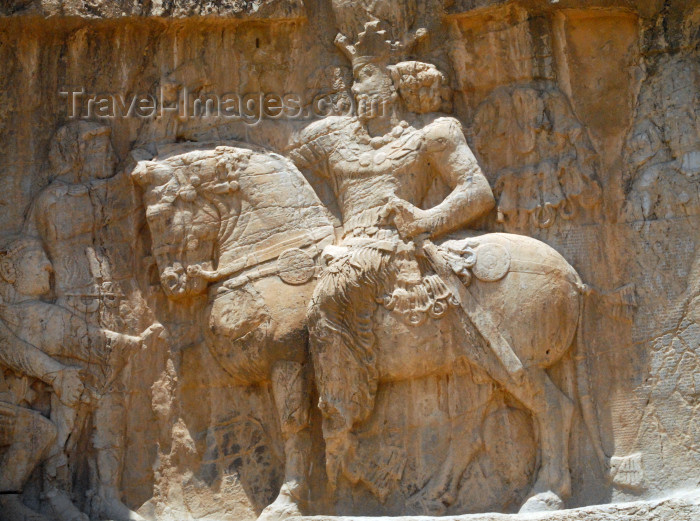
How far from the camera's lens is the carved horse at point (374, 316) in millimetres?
8141

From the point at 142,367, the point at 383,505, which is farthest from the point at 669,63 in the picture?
the point at 142,367

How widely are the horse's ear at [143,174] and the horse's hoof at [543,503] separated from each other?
3087mm

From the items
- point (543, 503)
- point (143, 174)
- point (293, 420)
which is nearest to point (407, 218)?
point (293, 420)

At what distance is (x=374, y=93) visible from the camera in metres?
8.72

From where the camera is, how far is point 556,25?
8.74 m

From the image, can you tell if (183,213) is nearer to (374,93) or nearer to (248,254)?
(248,254)

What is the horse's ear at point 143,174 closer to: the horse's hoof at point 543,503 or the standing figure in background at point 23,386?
the standing figure in background at point 23,386

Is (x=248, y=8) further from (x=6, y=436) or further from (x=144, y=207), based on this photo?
(x=6, y=436)

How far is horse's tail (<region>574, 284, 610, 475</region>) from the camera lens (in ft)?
27.0

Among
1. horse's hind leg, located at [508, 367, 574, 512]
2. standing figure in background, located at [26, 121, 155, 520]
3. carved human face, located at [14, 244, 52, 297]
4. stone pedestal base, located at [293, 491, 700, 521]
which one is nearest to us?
stone pedestal base, located at [293, 491, 700, 521]

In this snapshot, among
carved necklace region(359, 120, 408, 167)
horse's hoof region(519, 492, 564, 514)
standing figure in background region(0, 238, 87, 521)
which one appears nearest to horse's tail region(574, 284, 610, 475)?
horse's hoof region(519, 492, 564, 514)

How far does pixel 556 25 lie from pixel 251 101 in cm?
204

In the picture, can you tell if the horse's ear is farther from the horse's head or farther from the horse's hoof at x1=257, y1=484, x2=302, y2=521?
the horse's hoof at x1=257, y1=484, x2=302, y2=521

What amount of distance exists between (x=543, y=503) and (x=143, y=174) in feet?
10.5
